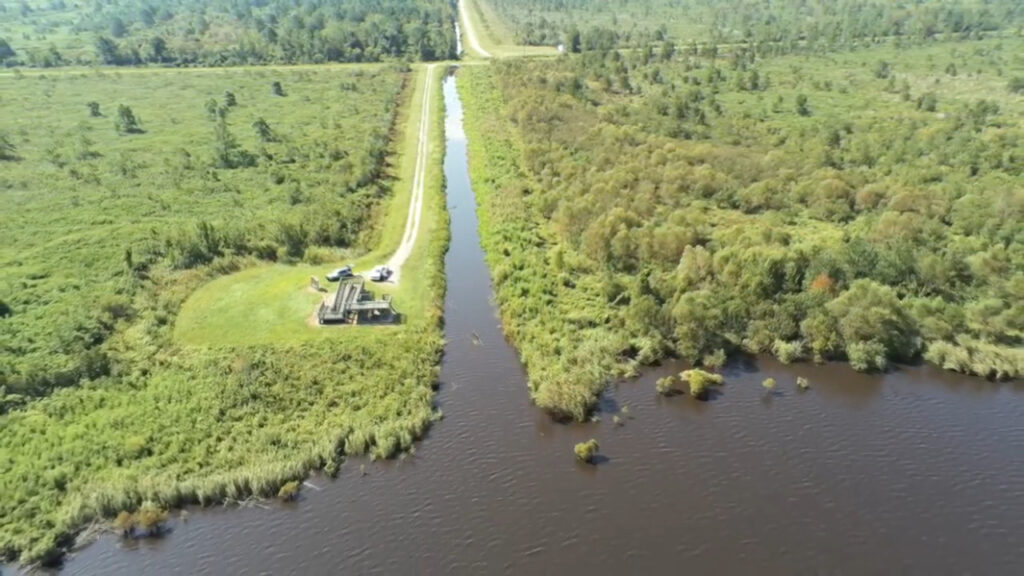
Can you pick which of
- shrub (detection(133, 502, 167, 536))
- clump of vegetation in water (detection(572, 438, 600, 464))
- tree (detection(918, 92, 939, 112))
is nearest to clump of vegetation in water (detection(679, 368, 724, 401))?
clump of vegetation in water (detection(572, 438, 600, 464))

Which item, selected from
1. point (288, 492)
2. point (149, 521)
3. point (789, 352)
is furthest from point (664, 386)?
point (149, 521)

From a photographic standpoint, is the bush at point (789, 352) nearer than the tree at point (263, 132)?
Yes

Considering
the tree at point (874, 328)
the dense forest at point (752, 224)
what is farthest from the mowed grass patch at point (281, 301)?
the tree at point (874, 328)

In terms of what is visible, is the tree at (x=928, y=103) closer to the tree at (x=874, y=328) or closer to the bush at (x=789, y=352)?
the tree at (x=874, y=328)

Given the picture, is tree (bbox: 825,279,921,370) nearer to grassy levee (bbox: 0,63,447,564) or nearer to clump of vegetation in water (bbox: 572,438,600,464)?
clump of vegetation in water (bbox: 572,438,600,464)

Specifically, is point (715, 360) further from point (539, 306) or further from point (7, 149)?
point (7, 149)

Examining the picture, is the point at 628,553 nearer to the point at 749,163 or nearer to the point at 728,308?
the point at 728,308

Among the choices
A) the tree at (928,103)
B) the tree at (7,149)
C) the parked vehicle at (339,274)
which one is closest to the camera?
the parked vehicle at (339,274)
